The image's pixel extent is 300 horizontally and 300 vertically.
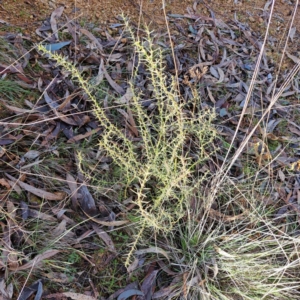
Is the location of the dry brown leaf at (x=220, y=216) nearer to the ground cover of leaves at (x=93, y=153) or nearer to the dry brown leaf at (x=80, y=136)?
the ground cover of leaves at (x=93, y=153)

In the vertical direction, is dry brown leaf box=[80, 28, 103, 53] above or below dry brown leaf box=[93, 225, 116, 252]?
above

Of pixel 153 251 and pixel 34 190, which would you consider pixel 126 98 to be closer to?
pixel 34 190

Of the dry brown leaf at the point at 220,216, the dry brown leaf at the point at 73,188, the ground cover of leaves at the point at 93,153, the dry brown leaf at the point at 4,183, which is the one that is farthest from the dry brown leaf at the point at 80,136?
the dry brown leaf at the point at 220,216

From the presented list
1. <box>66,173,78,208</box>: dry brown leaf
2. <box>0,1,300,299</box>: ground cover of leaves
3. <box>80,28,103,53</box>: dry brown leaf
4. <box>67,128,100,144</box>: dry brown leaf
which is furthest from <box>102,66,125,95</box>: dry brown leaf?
<box>66,173,78,208</box>: dry brown leaf

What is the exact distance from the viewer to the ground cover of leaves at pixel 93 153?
1.31 metres

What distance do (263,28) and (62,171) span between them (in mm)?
1486

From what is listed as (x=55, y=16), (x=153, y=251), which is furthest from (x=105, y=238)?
(x=55, y=16)

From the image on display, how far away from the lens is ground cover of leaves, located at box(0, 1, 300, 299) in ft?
4.28

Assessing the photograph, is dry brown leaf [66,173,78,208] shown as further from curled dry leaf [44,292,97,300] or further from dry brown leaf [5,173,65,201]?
curled dry leaf [44,292,97,300]

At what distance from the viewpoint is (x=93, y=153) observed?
5.04 feet

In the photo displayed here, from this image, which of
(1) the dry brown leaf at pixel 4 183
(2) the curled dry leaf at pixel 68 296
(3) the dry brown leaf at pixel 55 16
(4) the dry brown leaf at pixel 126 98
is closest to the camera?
(2) the curled dry leaf at pixel 68 296

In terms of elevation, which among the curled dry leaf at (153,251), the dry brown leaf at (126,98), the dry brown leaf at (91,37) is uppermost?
the dry brown leaf at (91,37)

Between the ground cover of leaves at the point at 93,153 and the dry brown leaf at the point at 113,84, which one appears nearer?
the ground cover of leaves at the point at 93,153

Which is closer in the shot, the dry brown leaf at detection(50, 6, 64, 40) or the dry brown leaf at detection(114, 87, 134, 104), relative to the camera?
the dry brown leaf at detection(114, 87, 134, 104)
